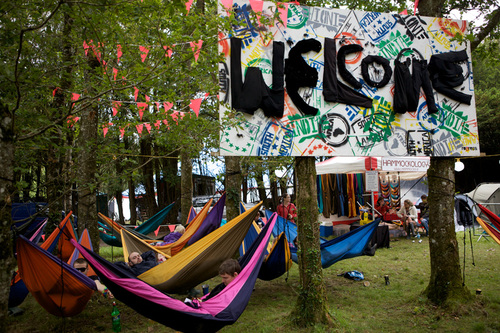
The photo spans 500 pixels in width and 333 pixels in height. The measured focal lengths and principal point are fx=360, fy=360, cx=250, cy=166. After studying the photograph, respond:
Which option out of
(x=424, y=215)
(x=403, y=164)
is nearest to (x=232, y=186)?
(x=403, y=164)

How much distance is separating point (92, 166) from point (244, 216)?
211cm

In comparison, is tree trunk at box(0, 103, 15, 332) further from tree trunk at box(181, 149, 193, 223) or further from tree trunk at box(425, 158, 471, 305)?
tree trunk at box(181, 149, 193, 223)

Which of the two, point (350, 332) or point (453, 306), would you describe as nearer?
point (350, 332)

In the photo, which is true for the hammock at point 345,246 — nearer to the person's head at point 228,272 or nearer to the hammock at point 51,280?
the person's head at point 228,272

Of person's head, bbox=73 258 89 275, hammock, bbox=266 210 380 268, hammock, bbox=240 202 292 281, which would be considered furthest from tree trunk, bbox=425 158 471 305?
person's head, bbox=73 258 89 275

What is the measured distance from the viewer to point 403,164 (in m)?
7.64

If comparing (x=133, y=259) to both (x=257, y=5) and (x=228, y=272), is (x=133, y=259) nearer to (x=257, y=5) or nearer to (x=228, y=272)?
(x=228, y=272)

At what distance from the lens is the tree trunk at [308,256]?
314cm

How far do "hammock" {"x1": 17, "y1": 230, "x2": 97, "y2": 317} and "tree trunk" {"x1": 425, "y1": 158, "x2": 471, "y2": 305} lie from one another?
331cm

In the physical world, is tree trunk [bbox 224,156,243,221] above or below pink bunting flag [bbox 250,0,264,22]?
below

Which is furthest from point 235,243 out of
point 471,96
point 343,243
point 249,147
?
point 471,96

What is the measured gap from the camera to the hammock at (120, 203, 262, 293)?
3373mm

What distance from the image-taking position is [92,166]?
14.4ft

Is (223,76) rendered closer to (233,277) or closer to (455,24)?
(233,277)
